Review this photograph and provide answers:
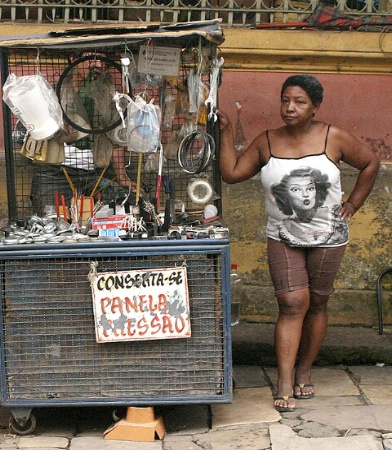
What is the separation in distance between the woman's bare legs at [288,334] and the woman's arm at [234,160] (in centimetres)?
70

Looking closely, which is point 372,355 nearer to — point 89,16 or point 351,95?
→ point 351,95

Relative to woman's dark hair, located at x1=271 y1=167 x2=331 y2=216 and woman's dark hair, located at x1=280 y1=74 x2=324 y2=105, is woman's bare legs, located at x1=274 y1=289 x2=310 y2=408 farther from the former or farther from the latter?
woman's dark hair, located at x1=280 y1=74 x2=324 y2=105

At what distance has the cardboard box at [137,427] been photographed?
14.4 feet

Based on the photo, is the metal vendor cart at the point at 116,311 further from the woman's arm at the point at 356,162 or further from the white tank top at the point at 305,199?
the woman's arm at the point at 356,162

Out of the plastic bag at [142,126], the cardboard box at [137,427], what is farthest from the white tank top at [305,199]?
the cardboard box at [137,427]

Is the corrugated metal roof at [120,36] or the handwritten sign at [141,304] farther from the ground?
the corrugated metal roof at [120,36]

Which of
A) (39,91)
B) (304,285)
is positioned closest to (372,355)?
(304,285)

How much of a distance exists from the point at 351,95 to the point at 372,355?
6.01ft

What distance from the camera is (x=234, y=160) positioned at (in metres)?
4.86

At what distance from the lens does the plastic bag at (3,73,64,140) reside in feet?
14.2

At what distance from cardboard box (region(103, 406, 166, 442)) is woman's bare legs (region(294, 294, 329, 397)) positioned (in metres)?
0.94

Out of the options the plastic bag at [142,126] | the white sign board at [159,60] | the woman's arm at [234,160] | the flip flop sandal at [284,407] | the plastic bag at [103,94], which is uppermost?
the white sign board at [159,60]

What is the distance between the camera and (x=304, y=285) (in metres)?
4.74

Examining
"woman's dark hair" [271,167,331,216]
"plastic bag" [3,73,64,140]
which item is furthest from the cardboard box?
"plastic bag" [3,73,64,140]
